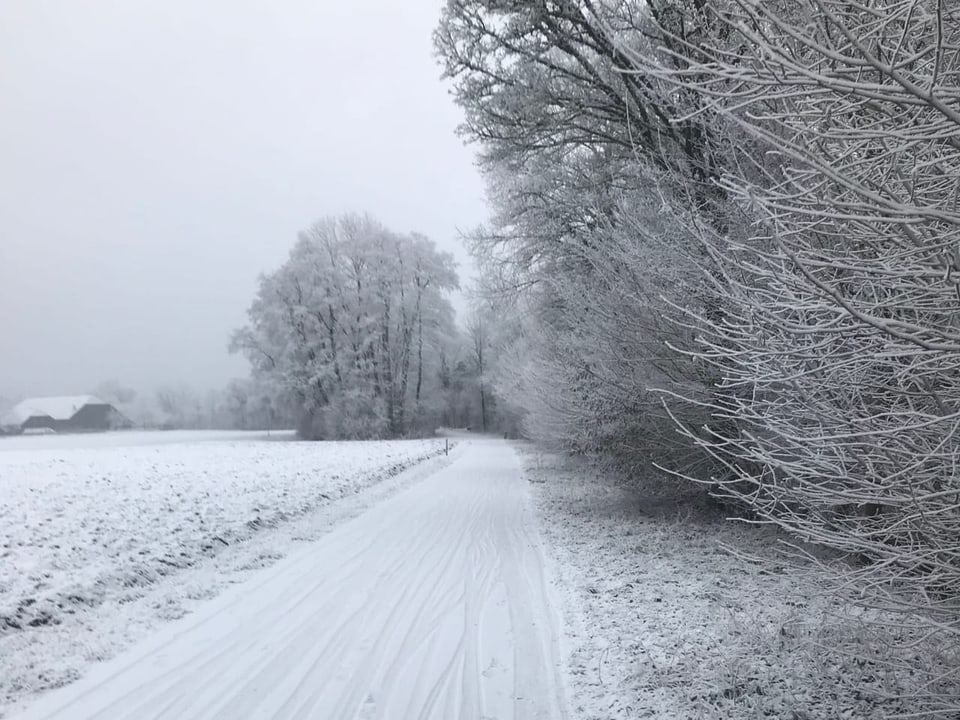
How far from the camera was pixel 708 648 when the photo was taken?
459cm

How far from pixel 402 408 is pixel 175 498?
3405 cm

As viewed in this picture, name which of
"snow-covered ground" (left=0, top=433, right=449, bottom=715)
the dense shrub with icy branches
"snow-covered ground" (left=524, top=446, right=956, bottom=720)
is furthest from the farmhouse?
the dense shrub with icy branches

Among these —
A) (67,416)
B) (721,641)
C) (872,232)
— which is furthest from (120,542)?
(67,416)

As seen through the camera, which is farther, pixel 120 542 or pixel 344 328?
pixel 344 328

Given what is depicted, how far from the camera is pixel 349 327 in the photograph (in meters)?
44.5

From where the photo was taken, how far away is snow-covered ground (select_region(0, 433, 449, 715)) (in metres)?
5.14

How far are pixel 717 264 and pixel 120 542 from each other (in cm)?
854

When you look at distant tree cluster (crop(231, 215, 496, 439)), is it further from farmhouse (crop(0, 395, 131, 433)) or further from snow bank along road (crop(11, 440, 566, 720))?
farmhouse (crop(0, 395, 131, 433))

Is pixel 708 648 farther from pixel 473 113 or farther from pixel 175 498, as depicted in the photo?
pixel 175 498

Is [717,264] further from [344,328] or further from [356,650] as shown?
[344,328]

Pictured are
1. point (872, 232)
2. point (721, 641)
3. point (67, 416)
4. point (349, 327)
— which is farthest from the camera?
point (67, 416)

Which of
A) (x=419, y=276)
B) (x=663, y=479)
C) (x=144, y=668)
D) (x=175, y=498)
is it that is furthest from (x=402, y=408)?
(x=144, y=668)

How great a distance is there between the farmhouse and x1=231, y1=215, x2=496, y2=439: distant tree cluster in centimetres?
4604

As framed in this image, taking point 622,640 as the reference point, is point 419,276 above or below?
above
